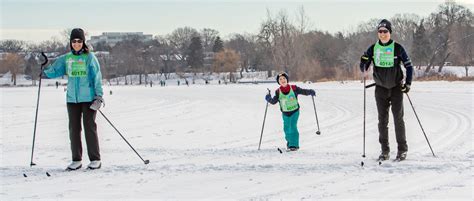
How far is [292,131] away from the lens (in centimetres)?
806

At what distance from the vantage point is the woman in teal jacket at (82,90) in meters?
6.59

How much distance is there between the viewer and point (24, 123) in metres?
14.4

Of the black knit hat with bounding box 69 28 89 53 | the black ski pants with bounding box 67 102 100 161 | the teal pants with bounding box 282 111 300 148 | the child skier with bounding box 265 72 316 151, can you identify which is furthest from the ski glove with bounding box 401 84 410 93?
the black knit hat with bounding box 69 28 89 53

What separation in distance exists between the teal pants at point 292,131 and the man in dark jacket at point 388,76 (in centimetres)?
146

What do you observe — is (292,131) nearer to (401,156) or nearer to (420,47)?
(401,156)

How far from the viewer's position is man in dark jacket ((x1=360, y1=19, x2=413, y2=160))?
6.75 meters

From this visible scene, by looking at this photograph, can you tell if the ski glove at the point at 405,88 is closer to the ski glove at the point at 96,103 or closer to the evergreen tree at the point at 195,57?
the ski glove at the point at 96,103

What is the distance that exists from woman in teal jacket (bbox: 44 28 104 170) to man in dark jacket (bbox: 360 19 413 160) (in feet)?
11.2

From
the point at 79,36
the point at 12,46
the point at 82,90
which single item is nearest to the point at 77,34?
the point at 79,36

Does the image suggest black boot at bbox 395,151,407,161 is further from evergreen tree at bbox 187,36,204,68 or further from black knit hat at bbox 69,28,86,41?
evergreen tree at bbox 187,36,204,68

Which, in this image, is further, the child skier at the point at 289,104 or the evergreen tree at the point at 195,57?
the evergreen tree at the point at 195,57

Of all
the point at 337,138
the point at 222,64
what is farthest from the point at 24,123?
the point at 222,64

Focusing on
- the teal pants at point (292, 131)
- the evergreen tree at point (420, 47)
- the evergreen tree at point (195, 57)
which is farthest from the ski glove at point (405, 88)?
the evergreen tree at point (195, 57)

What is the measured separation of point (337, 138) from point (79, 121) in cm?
474
